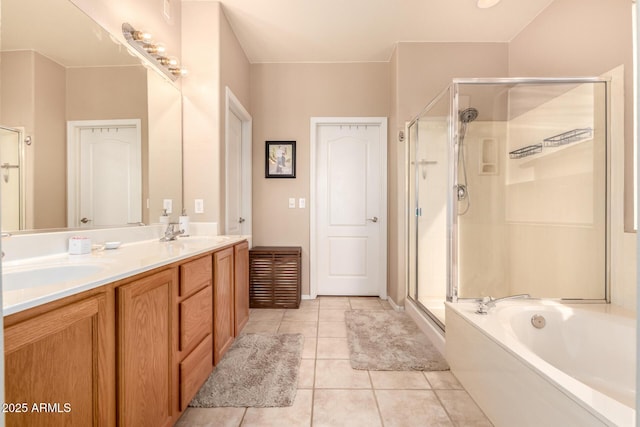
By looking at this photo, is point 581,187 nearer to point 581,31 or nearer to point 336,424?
point 581,31

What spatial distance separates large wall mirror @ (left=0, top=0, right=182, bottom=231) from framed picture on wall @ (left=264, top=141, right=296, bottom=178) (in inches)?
51.0

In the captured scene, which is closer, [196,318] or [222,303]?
[196,318]

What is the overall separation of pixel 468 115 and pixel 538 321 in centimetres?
138

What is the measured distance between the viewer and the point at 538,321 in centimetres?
164

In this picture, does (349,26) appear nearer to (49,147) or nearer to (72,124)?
(72,124)

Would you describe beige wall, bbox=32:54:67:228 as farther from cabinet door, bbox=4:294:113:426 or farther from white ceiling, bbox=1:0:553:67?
cabinet door, bbox=4:294:113:426

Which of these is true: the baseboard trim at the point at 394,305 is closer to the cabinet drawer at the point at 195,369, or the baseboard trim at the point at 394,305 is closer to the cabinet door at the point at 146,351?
the cabinet drawer at the point at 195,369

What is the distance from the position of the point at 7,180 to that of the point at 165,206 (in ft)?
3.35

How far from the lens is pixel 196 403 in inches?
59.1

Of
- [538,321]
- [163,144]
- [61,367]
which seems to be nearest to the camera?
[61,367]

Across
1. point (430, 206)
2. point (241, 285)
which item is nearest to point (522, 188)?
point (430, 206)

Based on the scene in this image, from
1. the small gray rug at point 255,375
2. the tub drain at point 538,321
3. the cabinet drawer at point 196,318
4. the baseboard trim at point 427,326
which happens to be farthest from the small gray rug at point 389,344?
the cabinet drawer at point 196,318

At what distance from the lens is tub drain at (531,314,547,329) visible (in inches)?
64.5

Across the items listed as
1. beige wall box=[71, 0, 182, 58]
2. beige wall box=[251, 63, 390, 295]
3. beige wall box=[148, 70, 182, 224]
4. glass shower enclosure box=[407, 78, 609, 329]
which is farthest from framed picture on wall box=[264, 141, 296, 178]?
glass shower enclosure box=[407, 78, 609, 329]
